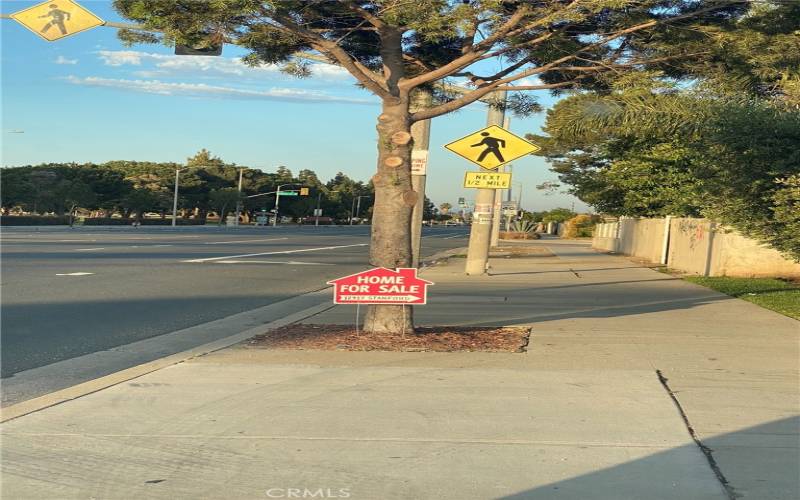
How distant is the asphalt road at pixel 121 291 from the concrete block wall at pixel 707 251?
959cm

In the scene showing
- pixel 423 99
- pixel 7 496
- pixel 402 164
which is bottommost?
pixel 7 496

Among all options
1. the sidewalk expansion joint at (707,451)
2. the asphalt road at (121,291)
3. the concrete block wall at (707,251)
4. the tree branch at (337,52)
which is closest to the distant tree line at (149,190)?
the asphalt road at (121,291)

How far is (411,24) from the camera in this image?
9039mm

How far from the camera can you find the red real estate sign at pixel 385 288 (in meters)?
9.84

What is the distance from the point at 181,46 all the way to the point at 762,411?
7892 millimetres

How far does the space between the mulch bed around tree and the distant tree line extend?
211 feet

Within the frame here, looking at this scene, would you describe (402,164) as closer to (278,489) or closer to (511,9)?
(511,9)

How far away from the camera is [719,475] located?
504 centimetres

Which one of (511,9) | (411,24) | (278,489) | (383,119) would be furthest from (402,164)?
(278,489)

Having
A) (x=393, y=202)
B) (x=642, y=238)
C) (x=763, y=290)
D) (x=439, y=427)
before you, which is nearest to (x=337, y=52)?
(x=393, y=202)

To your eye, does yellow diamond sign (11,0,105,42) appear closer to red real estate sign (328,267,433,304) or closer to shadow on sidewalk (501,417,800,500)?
Answer: red real estate sign (328,267,433,304)

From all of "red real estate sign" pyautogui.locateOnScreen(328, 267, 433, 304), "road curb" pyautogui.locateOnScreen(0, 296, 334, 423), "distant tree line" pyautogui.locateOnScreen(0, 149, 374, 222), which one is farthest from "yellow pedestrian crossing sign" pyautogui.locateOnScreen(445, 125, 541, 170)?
"distant tree line" pyautogui.locateOnScreen(0, 149, 374, 222)

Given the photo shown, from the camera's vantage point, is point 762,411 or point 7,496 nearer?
point 7,496

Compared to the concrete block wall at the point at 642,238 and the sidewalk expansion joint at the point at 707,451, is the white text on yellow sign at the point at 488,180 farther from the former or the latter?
the sidewalk expansion joint at the point at 707,451
